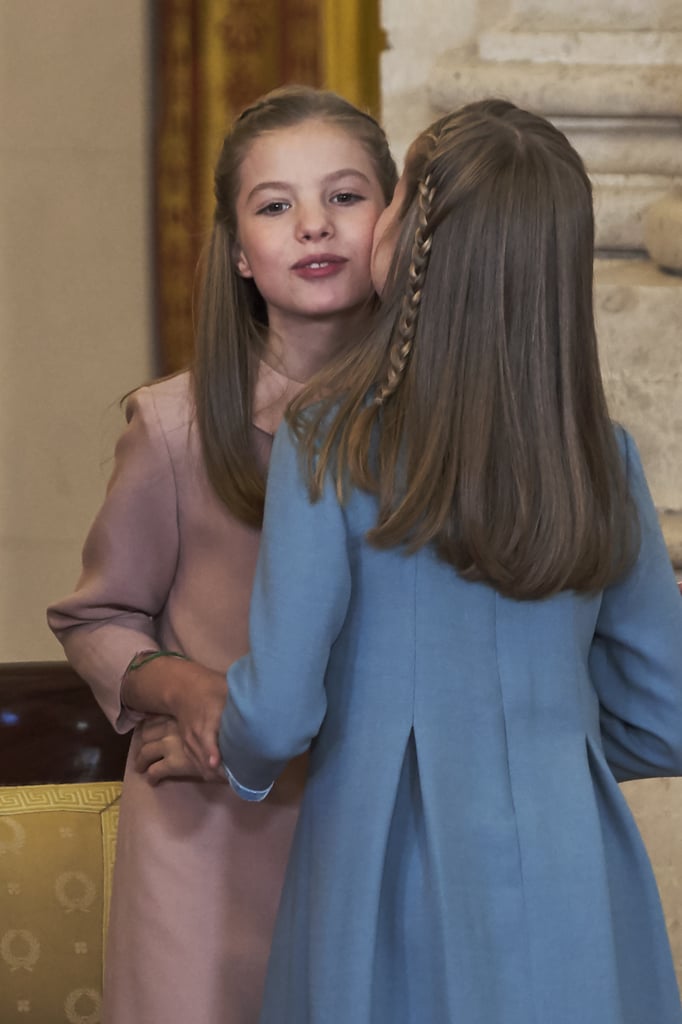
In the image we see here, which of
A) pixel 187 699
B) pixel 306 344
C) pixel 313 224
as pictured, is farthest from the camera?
pixel 306 344

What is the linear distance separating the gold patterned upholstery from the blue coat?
87cm

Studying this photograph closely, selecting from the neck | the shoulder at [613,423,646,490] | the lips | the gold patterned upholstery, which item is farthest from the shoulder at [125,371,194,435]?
the gold patterned upholstery

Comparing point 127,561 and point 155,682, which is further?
point 127,561

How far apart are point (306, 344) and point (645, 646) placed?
0.68 metres

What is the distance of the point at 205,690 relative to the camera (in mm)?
1885

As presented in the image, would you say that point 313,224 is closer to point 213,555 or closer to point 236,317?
point 236,317

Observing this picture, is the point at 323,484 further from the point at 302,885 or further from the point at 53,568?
the point at 53,568

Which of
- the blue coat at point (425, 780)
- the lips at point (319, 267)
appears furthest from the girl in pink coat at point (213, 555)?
the blue coat at point (425, 780)

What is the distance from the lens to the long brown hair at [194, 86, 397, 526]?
6.78 feet

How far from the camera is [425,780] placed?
1.66 meters

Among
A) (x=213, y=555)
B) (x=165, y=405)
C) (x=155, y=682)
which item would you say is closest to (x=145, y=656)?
(x=155, y=682)

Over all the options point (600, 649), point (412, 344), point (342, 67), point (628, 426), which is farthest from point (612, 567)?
point (342, 67)

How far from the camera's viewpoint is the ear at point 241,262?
2.16 metres

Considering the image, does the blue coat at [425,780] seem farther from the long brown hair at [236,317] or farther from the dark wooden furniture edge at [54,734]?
the dark wooden furniture edge at [54,734]
